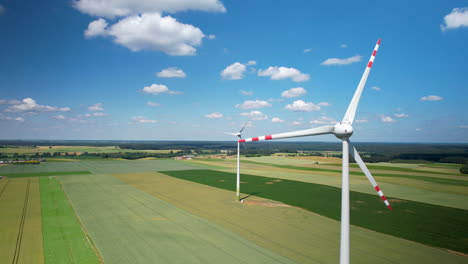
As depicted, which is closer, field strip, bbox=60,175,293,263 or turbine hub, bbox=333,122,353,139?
turbine hub, bbox=333,122,353,139

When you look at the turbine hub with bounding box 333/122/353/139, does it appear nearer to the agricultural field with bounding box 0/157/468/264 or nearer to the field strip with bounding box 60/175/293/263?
the agricultural field with bounding box 0/157/468/264

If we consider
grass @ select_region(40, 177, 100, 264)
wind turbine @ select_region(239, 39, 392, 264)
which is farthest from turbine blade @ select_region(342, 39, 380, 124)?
grass @ select_region(40, 177, 100, 264)

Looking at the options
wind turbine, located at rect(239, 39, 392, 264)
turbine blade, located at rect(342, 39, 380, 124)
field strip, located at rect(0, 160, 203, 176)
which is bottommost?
field strip, located at rect(0, 160, 203, 176)

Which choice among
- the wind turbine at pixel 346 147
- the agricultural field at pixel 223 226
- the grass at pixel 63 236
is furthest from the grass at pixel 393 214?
the grass at pixel 63 236

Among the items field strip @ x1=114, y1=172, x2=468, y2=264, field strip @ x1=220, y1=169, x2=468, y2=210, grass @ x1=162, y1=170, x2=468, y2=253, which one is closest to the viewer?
field strip @ x1=114, y1=172, x2=468, y2=264

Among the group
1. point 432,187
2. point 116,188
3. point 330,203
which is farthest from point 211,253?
point 432,187

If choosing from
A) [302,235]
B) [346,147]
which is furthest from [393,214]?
[346,147]
